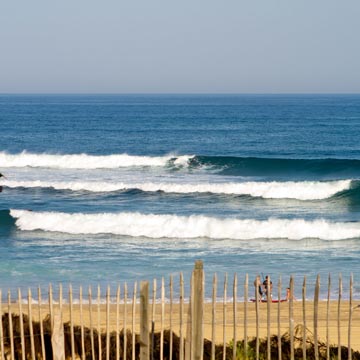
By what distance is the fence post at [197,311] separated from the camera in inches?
316

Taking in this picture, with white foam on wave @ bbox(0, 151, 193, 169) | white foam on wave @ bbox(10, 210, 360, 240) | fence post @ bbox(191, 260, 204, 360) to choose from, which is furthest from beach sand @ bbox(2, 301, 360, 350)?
white foam on wave @ bbox(0, 151, 193, 169)

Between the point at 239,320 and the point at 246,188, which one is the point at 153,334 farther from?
the point at 246,188

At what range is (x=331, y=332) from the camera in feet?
40.3

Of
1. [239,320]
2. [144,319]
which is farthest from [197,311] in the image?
[239,320]

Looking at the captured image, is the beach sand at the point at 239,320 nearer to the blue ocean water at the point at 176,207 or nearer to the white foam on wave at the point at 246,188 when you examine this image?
the blue ocean water at the point at 176,207

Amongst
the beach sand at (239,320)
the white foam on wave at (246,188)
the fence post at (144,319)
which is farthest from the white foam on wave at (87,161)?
the fence post at (144,319)

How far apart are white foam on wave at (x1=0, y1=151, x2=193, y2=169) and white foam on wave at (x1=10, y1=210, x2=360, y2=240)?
54.8 feet

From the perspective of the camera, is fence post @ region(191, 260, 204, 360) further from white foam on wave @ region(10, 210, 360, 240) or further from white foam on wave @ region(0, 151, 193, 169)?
white foam on wave @ region(0, 151, 193, 169)

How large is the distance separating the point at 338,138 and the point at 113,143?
50.7 feet

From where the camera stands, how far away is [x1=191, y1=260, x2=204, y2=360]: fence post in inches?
316

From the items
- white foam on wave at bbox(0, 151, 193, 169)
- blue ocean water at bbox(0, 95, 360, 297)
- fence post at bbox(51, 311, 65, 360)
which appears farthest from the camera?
white foam on wave at bbox(0, 151, 193, 169)

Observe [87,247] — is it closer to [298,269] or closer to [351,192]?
[298,269]

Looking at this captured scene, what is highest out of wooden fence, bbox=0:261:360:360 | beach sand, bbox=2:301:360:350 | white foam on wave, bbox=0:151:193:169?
wooden fence, bbox=0:261:360:360

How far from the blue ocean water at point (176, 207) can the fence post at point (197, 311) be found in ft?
26.2
